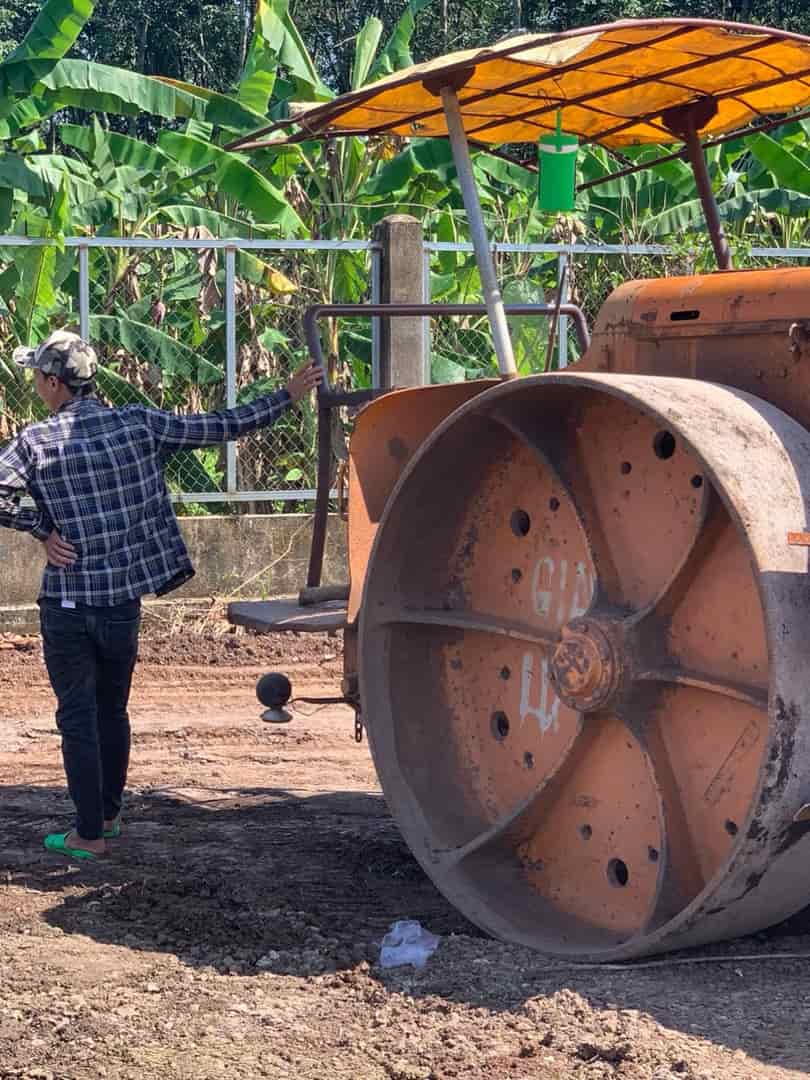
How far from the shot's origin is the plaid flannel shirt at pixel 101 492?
5227 mm

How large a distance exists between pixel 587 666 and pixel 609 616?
15 cm

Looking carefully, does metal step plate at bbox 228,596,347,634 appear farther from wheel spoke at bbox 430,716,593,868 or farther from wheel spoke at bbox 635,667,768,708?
wheel spoke at bbox 635,667,768,708

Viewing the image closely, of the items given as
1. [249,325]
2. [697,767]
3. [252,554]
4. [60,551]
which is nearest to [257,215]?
[249,325]

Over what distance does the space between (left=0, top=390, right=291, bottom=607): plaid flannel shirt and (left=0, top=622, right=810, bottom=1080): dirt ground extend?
2.92 ft

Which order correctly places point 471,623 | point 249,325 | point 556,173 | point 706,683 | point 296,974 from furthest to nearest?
1. point 249,325
2. point 556,173
3. point 471,623
4. point 296,974
5. point 706,683

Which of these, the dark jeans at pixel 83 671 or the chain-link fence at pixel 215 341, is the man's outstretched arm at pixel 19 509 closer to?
the dark jeans at pixel 83 671

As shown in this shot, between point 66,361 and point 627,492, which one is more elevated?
point 66,361

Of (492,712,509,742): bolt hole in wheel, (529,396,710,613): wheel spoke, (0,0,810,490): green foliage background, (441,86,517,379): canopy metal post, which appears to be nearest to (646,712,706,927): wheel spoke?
(529,396,710,613): wheel spoke

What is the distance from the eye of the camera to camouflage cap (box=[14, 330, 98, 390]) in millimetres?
5320

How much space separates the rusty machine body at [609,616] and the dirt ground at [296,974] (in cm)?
19

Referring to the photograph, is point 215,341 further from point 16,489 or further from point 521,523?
point 521,523

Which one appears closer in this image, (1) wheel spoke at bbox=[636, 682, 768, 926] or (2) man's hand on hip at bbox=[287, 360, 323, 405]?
(1) wheel spoke at bbox=[636, 682, 768, 926]

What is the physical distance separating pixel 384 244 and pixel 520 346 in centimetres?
109

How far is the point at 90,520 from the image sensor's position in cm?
523
